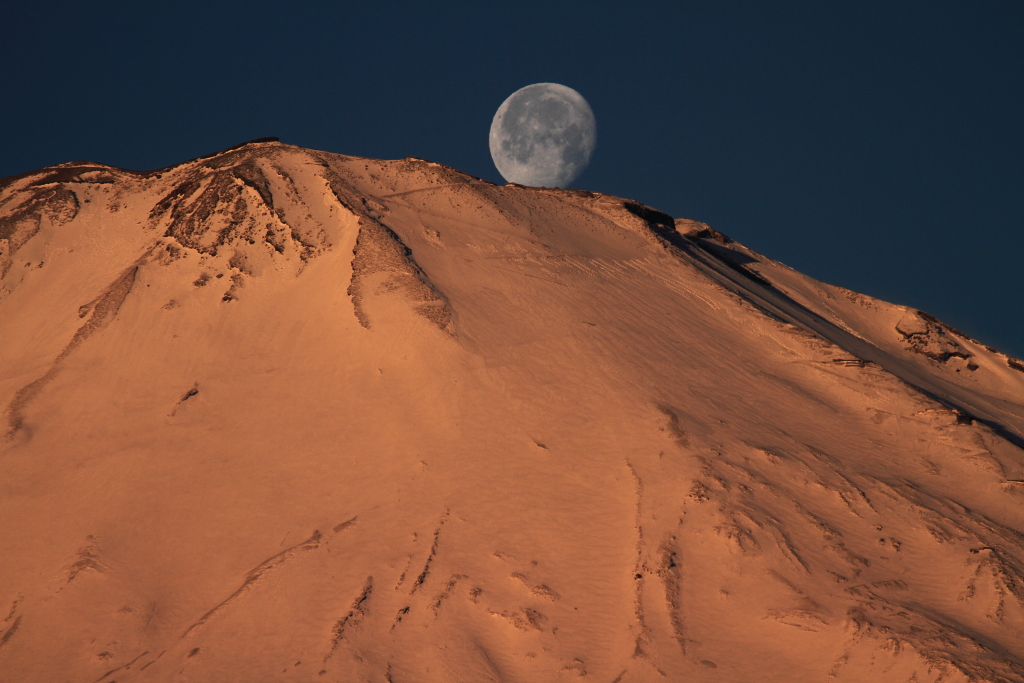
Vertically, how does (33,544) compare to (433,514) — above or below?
below

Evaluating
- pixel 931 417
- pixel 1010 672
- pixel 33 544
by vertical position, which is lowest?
pixel 33 544

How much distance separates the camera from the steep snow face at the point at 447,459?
9180mm

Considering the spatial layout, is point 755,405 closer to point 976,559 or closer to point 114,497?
point 976,559

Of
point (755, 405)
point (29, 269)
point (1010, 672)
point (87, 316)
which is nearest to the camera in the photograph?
point (1010, 672)

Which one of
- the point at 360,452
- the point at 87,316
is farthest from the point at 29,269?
the point at 360,452

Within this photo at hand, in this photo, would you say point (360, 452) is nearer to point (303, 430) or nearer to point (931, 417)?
point (303, 430)

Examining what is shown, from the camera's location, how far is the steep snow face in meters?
9.18

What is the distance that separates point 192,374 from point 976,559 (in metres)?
12.2

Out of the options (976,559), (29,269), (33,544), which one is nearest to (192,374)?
(33,544)

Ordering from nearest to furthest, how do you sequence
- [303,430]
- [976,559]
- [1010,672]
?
[1010,672], [976,559], [303,430]

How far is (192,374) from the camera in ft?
44.9

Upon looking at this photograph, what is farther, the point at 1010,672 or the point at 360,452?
the point at 360,452

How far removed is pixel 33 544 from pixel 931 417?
14041mm

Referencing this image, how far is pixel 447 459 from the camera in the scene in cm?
1162
